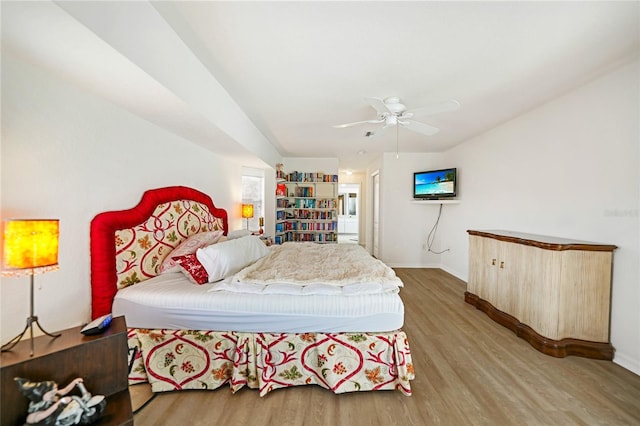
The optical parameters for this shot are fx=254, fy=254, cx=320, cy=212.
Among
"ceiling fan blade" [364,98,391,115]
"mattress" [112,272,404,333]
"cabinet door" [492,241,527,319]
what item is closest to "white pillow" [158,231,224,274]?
"mattress" [112,272,404,333]

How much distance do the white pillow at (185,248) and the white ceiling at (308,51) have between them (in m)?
1.03

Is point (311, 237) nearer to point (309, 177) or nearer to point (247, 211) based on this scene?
point (309, 177)

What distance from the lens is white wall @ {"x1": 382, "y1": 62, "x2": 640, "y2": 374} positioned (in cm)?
205

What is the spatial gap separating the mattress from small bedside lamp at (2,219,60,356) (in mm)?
704

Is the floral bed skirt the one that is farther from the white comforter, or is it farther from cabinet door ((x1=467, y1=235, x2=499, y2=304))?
cabinet door ((x1=467, y1=235, x2=499, y2=304))

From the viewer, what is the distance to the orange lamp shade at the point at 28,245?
1.03 m

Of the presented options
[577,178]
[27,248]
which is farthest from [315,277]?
[577,178]

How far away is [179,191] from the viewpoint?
2559 mm

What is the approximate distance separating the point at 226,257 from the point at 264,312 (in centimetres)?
66

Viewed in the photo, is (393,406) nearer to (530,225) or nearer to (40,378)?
(40,378)

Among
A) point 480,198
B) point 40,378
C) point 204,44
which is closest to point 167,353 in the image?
point 40,378

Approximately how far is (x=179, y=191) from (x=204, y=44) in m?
1.38

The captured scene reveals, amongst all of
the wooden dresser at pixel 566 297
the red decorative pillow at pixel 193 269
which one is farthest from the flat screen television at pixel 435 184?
the red decorative pillow at pixel 193 269

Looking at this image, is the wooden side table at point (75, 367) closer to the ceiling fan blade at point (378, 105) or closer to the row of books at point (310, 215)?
the ceiling fan blade at point (378, 105)
